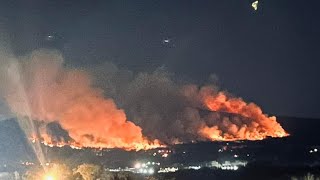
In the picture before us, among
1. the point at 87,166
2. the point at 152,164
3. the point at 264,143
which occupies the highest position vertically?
the point at 264,143

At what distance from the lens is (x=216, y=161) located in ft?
288

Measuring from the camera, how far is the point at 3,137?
378 feet

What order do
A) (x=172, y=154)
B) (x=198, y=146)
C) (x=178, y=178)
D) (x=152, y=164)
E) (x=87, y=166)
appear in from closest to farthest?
(x=87, y=166) → (x=178, y=178) → (x=152, y=164) → (x=172, y=154) → (x=198, y=146)

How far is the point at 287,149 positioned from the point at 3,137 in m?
54.9

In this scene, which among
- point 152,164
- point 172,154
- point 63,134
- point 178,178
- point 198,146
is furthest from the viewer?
point 63,134

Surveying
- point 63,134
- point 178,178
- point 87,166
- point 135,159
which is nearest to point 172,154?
point 135,159

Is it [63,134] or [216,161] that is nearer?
[216,161]

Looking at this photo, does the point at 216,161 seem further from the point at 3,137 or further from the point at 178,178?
the point at 3,137

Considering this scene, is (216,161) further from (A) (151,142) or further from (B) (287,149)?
(A) (151,142)

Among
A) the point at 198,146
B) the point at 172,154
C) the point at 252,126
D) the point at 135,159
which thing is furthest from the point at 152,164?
the point at 252,126

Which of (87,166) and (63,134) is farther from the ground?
(63,134)

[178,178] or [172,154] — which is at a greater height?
[172,154]

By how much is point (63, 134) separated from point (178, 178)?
185ft

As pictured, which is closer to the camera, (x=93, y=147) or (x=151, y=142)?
(x=93, y=147)
